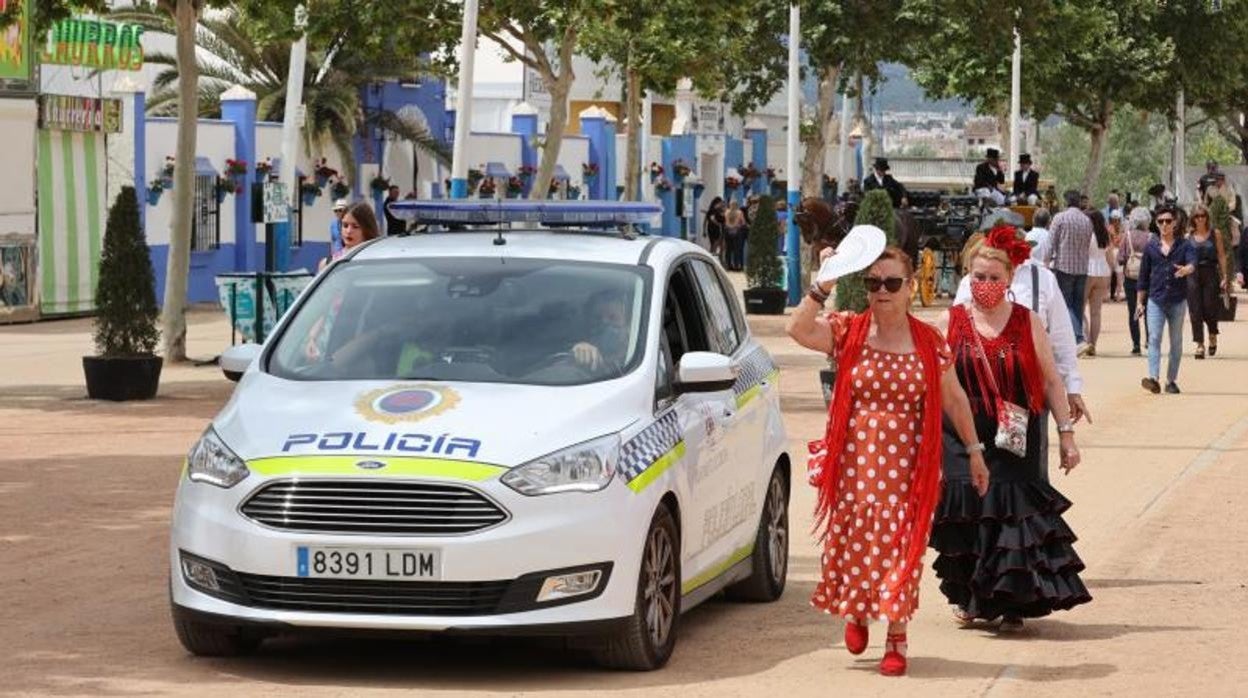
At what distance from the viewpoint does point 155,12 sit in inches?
2018

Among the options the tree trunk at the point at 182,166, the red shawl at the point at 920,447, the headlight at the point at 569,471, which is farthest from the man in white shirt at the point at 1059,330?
the tree trunk at the point at 182,166

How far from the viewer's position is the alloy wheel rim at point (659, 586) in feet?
32.3

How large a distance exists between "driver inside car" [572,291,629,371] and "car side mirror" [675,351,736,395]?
24cm

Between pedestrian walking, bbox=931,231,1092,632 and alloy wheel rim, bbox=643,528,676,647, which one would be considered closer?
alloy wheel rim, bbox=643,528,676,647

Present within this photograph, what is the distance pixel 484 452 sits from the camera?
9461 mm

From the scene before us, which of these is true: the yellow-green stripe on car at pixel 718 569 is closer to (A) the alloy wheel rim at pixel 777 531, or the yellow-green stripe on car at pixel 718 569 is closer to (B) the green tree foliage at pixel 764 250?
(A) the alloy wheel rim at pixel 777 531

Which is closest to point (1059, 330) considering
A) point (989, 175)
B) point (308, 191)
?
point (989, 175)

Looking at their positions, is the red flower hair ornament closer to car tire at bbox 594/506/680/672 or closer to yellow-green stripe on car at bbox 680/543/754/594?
yellow-green stripe on car at bbox 680/543/754/594

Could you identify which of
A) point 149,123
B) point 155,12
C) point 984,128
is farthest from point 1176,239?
point 984,128

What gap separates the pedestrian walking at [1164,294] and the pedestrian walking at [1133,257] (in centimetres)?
534

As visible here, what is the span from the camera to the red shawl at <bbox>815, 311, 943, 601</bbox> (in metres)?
9.95

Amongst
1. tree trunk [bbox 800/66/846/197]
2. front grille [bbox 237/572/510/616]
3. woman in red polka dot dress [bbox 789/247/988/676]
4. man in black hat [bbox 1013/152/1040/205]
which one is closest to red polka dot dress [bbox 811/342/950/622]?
woman in red polka dot dress [bbox 789/247/988/676]

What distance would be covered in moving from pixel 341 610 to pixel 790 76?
3369 cm

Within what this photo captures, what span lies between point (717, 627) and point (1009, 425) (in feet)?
4.70
